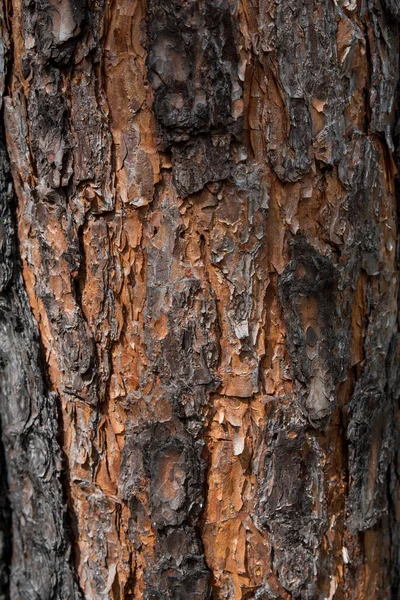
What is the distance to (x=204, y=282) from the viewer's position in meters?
1.07

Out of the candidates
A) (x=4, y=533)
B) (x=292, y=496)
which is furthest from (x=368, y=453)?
(x=4, y=533)

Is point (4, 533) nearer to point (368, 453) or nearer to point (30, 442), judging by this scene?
point (30, 442)

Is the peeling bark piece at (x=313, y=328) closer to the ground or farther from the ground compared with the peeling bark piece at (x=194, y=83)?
closer to the ground

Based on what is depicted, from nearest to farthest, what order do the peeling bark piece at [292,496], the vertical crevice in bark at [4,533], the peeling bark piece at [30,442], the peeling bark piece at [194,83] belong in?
1. the peeling bark piece at [194,83]
2. the peeling bark piece at [292,496]
3. the peeling bark piece at [30,442]
4. the vertical crevice in bark at [4,533]

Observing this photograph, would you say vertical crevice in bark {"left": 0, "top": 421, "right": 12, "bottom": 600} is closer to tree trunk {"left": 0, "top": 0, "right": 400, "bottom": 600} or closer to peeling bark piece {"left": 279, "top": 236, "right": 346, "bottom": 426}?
tree trunk {"left": 0, "top": 0, "right": 400, "bottom": 600}

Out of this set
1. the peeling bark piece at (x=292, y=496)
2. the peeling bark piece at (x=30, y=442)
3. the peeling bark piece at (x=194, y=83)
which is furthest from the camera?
the peeling bark piece at (x=30, y=442)

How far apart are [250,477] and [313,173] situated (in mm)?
528

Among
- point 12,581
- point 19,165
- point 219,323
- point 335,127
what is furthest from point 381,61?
point 12,581

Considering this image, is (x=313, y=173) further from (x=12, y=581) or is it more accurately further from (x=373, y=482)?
(x=12, y=581)

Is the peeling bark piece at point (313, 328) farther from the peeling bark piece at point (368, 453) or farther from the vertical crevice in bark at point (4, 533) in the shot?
the vertical crevice in bark at point (4, 533)

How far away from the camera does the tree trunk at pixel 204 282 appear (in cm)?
103

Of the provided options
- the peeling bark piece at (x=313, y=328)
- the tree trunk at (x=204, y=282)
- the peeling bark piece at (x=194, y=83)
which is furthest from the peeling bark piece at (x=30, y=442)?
the peeling bark piece at (x=313, y=328)

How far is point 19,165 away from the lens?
115cm

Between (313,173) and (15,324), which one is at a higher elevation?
(313,173)
